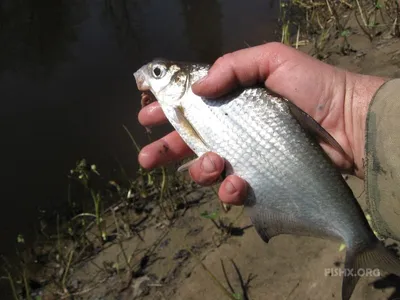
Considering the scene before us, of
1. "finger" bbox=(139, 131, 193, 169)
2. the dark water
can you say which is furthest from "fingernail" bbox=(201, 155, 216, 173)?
the dark water

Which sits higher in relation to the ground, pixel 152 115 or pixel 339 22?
pixel 152 115

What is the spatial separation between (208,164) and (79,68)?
5981 millimetres

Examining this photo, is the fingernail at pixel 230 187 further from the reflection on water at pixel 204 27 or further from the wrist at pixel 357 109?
the reflection on water at pixel 204 27

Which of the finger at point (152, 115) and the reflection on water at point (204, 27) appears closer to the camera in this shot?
the finger at point (152, 115)

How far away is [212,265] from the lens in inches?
135

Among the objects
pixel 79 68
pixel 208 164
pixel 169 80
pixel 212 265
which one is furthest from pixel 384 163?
pixel 79 68

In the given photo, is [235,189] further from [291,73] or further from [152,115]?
[152,115]

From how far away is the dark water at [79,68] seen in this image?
539 cm

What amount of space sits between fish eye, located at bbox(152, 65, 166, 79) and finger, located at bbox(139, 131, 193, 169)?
53cm

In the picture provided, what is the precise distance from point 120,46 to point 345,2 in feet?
12.5

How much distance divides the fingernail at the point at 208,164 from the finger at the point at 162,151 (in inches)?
23.2

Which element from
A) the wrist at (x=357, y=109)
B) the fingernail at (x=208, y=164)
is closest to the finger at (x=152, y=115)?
the fingernail at (x=208, y=164)

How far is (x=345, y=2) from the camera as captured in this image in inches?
265

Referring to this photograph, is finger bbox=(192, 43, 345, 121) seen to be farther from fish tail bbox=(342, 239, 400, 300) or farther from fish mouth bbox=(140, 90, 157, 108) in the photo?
fish tail bbox=(342, 239, 400, 300)
